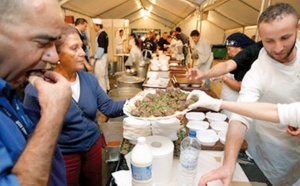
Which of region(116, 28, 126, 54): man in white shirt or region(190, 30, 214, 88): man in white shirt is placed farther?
region(116, 28, 126, 54): man in white shirt

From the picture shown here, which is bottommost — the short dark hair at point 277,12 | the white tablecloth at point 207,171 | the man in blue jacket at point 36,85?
the white tablecloth at point 207,171

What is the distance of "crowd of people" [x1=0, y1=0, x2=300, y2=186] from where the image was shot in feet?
1.90

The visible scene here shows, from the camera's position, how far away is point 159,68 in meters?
4.20

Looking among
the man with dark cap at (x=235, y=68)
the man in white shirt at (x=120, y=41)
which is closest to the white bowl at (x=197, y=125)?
the man with dark cap at (x=235, y=68)

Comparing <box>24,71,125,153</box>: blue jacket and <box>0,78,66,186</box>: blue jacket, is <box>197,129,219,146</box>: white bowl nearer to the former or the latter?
<box>24,71,125,153</box>: blue jacket

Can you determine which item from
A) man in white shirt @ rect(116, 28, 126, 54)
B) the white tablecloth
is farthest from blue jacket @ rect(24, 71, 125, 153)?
man in white shirt @ rect(116, 28, 126, 54)

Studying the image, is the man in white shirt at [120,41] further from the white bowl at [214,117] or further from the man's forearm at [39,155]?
the man's forearm at [39,155]

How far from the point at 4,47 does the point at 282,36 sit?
1.39 m

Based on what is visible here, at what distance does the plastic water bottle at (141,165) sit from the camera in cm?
81

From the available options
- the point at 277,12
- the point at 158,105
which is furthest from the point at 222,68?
the point at 158,105

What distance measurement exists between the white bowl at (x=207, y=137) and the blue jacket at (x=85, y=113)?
2.16 feet

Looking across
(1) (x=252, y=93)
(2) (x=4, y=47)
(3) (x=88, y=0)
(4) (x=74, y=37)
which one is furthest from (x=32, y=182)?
(3) (x=88, y=0)

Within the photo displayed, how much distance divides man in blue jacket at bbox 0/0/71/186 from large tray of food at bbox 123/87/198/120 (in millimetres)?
537

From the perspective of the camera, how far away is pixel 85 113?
4.62ft
